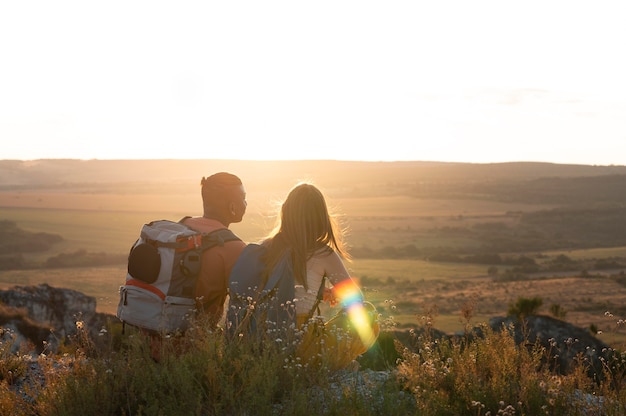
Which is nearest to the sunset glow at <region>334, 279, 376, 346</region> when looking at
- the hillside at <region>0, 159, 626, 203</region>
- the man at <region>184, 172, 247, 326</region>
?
the man at <region>184, 172, 247, 326</region>

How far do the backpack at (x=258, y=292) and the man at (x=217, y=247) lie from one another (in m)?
0.17

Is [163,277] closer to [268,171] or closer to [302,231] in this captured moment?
[302,231]

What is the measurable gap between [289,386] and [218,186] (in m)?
1.53

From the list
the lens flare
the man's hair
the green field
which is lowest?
the green field

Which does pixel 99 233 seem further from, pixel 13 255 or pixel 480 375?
pixel 480 375

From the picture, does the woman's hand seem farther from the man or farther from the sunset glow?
the man

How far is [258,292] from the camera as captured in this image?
15.7 feet

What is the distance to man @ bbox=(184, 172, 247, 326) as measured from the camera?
5074 mm

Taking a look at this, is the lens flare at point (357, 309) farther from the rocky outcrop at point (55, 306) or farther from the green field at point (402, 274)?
the rocky outcrop at point (55, 306)

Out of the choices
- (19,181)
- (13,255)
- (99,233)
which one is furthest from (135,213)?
(19,181)

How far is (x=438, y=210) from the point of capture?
104812 millimetres

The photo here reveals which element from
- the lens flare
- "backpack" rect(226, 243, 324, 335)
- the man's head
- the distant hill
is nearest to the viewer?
"backpack" rect(226, 243, 324, 335)

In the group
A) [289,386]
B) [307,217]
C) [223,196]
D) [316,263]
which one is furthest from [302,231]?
[289,386]

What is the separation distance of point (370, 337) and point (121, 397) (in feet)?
4.80
